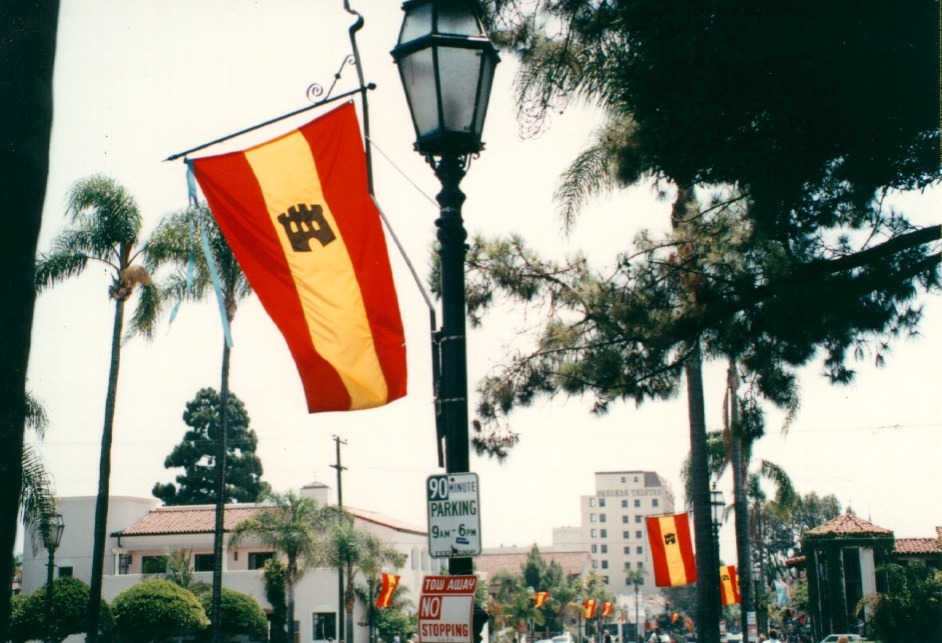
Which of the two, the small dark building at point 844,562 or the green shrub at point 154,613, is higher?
the small dark building at point 844,562

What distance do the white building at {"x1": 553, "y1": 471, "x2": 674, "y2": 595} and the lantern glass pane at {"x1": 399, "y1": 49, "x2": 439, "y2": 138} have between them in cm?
15672

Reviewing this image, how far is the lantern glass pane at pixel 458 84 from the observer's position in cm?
540

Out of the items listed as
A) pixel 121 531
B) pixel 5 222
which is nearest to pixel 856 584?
pixel 5 222

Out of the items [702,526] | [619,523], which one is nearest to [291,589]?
[702,526]

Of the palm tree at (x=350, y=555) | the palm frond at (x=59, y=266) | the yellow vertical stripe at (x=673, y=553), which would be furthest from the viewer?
the palm tree at (x=350, y=555)

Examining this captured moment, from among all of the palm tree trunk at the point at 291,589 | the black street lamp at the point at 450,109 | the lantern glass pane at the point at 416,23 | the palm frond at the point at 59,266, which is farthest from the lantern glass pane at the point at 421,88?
the palm tree trunk at the point at 291,589

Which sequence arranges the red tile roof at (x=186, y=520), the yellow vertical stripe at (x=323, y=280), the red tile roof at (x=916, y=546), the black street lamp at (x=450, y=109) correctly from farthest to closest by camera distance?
the red tile roof at (x=186, y=520)
the red tile roof at (x=916, y=546)
the yellow vertical stripe at (x=323, y=280)
the black street lamp at (x=450, y=109)

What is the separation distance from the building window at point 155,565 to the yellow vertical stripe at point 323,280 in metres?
47.8

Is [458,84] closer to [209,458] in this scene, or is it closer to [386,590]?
[386,590]

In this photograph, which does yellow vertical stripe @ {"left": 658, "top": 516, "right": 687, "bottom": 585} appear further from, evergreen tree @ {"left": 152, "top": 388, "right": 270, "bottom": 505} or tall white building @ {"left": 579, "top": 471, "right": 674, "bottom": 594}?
tall white building @ {"left": 579, "top": 471, "right": 674, "bottom": 594}

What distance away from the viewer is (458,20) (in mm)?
5449

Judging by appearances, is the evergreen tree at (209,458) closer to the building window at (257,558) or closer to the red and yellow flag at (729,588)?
the building window at (257,558)

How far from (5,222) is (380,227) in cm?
263

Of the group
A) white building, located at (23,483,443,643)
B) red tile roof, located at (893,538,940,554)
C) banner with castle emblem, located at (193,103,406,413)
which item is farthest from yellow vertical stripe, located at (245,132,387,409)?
white building, located at (23,483,443,643)
